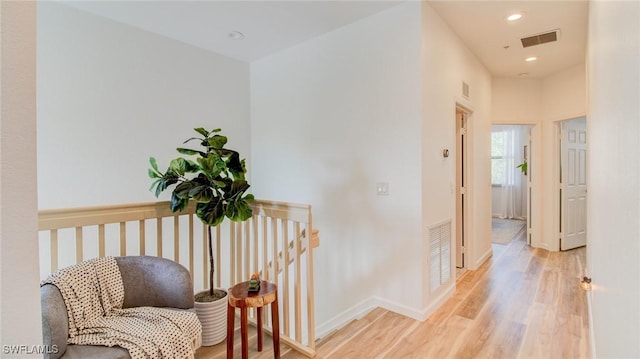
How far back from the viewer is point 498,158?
8.07 m

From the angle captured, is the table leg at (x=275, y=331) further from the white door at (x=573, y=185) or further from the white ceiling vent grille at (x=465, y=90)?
the white door at (x=573, y=185)

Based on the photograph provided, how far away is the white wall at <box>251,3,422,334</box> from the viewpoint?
2.76 metres

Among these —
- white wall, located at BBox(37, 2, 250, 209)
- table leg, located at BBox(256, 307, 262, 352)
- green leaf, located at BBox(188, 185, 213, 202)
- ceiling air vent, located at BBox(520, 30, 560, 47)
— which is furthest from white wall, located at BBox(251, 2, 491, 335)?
green leaf, located at BBox(188, 185, 213, 202)

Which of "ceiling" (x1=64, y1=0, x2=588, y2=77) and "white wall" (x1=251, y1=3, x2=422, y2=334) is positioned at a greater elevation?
"ceiling" (x1=64, y1=0, x2=588, y2=77)

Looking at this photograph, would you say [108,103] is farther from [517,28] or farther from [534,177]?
[534,177]

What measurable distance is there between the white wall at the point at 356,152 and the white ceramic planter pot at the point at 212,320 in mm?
1141

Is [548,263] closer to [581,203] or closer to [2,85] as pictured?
[581,203]

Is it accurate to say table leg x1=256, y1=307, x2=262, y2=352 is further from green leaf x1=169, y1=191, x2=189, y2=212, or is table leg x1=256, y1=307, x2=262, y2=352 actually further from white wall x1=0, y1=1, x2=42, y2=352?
Result: white wall x1=0, y1=1, x2=42, y2=352

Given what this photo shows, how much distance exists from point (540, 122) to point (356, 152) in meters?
3.69

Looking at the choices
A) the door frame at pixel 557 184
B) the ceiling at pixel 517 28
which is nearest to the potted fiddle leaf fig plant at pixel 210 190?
the ceiling at pixel 517 28

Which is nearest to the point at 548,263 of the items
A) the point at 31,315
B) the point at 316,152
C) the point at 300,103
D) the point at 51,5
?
the point at 316,152

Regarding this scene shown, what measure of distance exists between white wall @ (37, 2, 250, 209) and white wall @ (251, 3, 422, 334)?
1.12 meters

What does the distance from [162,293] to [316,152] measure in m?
2.17

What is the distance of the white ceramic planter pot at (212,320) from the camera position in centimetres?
218
